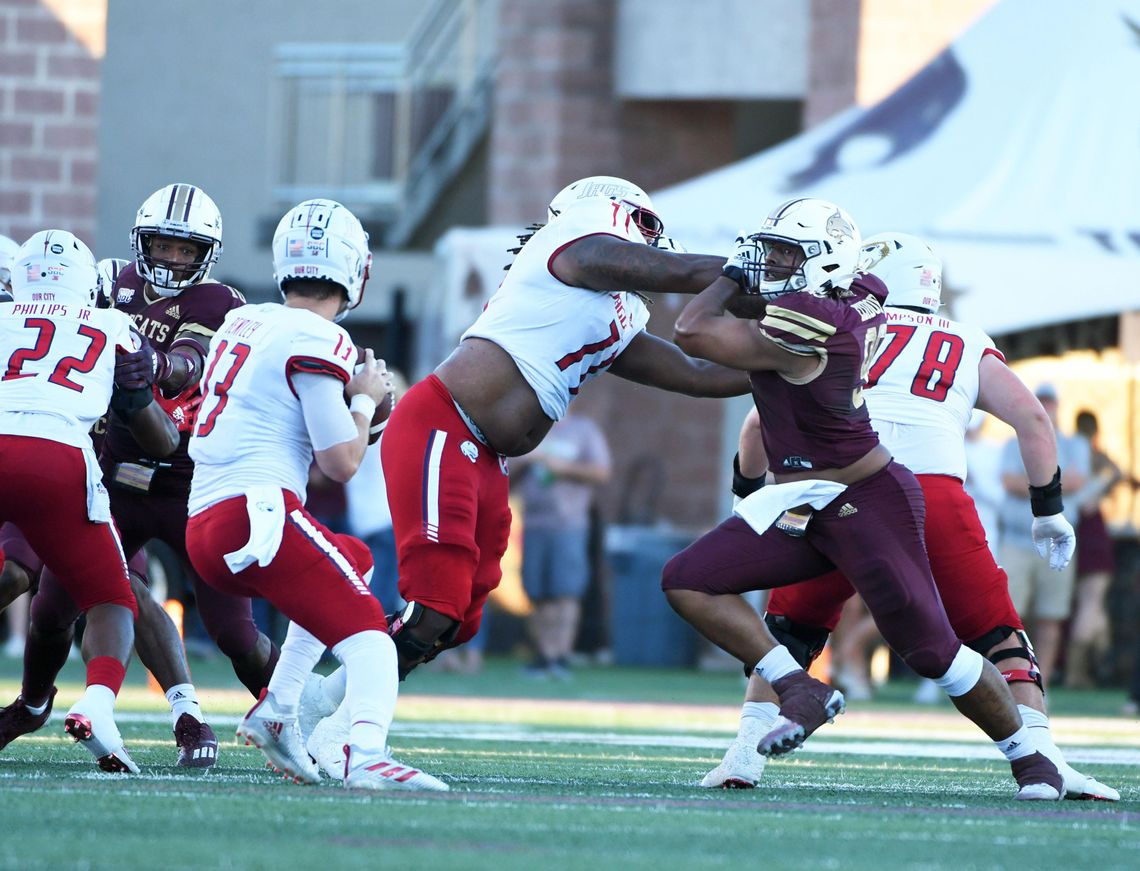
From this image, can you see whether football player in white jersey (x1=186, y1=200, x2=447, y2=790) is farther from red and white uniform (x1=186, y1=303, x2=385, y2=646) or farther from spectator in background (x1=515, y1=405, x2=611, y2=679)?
spectator in background (x1=515, y1=405, x2=611, y2=679)

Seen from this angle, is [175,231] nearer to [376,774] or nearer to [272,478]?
[272,478]

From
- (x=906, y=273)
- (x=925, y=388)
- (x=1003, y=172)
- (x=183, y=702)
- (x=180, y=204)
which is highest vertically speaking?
(x=1003, y=172)

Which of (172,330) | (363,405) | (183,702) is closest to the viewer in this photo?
(363,405)

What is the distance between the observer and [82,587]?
20.3ft

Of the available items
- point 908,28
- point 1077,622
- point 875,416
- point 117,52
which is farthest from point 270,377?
point 117,52

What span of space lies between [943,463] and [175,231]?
2.59m

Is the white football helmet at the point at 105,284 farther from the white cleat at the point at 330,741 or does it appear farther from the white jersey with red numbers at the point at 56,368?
the white cleat at the point at 330,741

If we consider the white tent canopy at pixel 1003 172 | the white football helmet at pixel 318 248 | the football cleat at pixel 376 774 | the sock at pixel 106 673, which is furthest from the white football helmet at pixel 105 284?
the white tent canopy at pixel 1003 172

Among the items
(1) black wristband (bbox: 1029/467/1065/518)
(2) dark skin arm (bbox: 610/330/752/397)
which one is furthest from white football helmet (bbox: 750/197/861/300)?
(1) black wristband (bbox: 1029/467/1065/518)

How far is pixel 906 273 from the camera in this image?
22.8ft

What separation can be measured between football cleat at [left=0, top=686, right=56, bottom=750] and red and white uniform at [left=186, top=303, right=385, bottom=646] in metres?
1.19

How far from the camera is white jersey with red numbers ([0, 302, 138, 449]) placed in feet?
19.9

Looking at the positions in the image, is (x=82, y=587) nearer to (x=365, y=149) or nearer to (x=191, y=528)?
(x=191, y=528)

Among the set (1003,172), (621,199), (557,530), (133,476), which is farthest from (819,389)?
(557,530)
